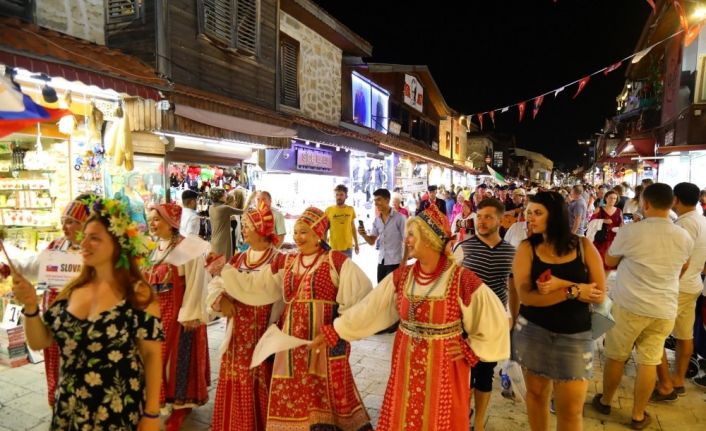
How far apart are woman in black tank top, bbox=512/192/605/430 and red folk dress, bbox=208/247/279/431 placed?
210 centimetres

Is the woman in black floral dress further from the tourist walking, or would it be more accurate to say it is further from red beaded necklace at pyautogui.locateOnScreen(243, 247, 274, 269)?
the tourist walking

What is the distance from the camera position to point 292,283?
11.5ft

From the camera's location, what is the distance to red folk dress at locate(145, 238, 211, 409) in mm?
3963

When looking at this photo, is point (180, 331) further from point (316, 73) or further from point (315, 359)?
point (316, 73)

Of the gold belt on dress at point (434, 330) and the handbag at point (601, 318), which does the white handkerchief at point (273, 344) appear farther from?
the handbag at point (601, 318)

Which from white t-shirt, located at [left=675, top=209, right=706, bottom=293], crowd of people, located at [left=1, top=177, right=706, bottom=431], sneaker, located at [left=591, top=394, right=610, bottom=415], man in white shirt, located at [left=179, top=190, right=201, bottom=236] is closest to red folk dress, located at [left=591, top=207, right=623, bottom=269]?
crowd of people, located at [left=1, top=177, right=706, bottom=431]

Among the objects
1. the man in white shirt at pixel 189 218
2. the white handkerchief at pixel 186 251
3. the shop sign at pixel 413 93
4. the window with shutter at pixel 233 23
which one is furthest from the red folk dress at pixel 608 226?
the shop sign at pixel 413 93

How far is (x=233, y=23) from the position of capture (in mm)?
8961

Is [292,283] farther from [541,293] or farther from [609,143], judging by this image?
[609,143]

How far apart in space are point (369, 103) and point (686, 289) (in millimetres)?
14187

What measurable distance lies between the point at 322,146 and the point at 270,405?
923 centimetres

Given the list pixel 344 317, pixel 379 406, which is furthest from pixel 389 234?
pixel 344 317

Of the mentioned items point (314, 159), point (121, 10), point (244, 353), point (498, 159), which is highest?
point (498, 159)

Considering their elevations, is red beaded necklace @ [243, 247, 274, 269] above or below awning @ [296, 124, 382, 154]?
below
